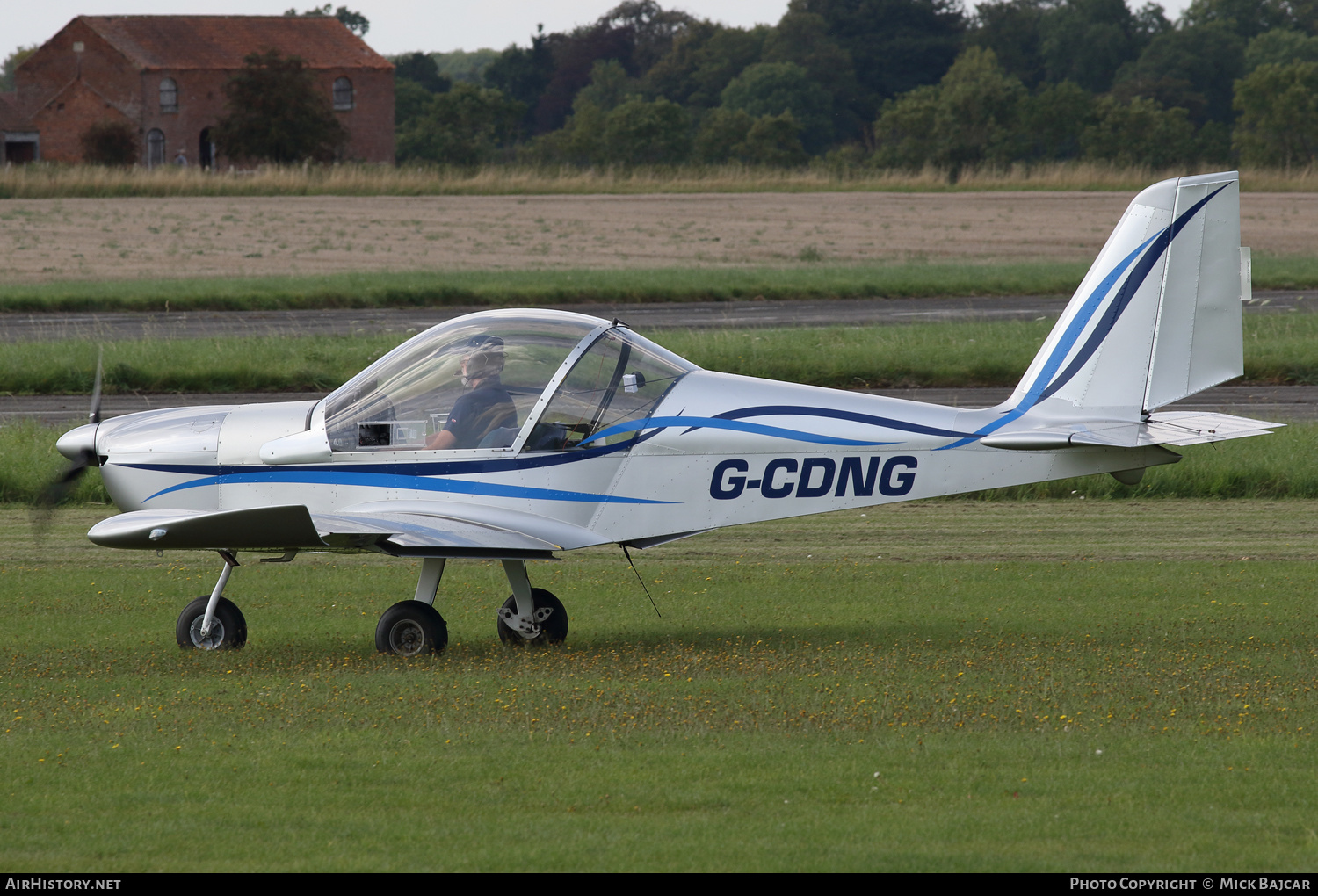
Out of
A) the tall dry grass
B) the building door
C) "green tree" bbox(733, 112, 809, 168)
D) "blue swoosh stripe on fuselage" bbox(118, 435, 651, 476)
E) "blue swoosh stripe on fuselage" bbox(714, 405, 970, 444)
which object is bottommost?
"blue swoosh stripe on fuselage" bbox(118, 435, 651, 476)

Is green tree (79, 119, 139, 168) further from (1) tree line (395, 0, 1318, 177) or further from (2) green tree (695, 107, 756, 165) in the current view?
(2) green tree (695, 107, 756, 165)

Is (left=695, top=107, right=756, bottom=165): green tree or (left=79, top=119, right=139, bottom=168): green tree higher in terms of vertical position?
(left=695, top=107, right=756, bottom=165): green tree

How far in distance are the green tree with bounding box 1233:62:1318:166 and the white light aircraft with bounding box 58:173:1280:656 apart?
8278cm

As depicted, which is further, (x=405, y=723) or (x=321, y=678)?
(x=321, y=678)

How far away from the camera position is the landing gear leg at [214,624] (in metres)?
9.59

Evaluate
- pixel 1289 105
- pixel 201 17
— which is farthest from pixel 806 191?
pixel 201 17

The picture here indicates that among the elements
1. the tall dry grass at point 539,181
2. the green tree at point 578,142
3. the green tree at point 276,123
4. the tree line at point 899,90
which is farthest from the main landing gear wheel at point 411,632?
the green tree at point 578,142

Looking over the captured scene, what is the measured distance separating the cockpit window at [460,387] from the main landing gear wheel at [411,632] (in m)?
1.06

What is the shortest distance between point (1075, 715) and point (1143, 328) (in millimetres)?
3032

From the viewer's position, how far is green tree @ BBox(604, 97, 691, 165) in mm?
93875

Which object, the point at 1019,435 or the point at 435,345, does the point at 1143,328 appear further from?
the point at 435,345

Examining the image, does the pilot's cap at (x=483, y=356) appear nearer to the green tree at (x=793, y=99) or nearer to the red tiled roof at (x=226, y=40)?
the red tiled roof at (x=226, y=40)

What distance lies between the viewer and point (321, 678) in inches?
341

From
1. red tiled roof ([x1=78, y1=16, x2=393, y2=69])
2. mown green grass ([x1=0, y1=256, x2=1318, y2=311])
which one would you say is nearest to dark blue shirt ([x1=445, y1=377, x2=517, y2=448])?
mown green grass ([x1=0, y1=256, x2=1318, y2=311])
